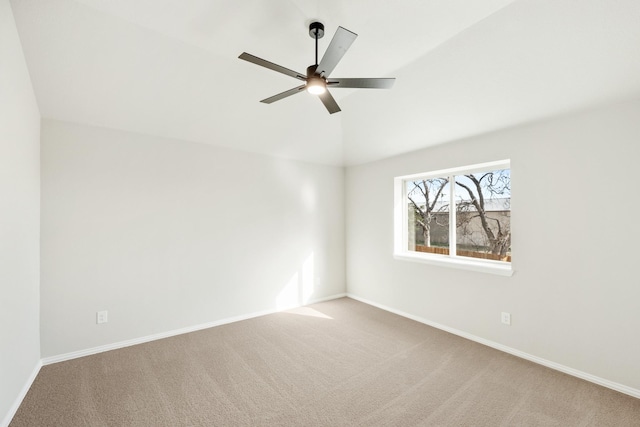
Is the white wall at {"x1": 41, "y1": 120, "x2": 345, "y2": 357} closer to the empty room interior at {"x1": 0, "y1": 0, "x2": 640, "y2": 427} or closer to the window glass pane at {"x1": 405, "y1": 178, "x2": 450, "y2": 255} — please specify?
the empty room interior at {"x1": 0, "y1": 0, "x2": 640, "y2": 427}

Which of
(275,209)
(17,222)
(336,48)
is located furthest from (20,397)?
(336,48)

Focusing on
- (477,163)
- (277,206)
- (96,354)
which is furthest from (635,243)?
(96,354)

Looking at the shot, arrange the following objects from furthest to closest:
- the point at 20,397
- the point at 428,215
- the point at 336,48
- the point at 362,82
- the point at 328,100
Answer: the point at 428,215, the point at 328,100, the point at 20,397, the point at 362,82, the point at 336,48

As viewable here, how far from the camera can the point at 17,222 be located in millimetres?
2117

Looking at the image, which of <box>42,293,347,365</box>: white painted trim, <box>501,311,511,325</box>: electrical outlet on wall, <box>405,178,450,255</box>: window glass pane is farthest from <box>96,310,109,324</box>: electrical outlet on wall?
<box>501,311,511,325</box>: electrical outlet on wall

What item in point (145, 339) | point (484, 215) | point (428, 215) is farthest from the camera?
point (428, 215)

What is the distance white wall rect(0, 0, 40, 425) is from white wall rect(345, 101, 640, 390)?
3.93m

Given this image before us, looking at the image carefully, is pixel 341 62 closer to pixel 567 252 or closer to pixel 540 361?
pixel 567 252

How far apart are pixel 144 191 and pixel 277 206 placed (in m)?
1.69

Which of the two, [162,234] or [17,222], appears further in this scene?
[162,234]

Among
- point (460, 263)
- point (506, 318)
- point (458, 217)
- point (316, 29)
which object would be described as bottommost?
point (506, 318)

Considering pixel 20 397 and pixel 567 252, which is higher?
pixel 567 252

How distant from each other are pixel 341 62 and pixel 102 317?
345cm

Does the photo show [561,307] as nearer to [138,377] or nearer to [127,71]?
[138,377]
